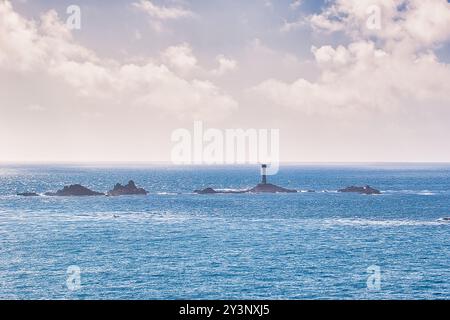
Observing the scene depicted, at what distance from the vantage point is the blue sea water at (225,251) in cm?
4019

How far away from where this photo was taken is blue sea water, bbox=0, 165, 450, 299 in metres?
40.2

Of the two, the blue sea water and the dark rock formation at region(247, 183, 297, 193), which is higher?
the dark rock formation at region(247, 183, 297, 193)

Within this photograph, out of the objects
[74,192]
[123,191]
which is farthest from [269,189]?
[74,192]

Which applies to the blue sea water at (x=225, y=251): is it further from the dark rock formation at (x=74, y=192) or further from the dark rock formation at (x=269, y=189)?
the dark rock formation at (x=269, y=189)

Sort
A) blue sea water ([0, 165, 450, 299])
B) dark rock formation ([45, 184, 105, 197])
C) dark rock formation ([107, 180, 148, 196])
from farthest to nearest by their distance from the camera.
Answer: dark rock formation ([107, 180, 148, 196])
dark rock formation ([45, 184, 105, 197])
blue sea water ([0, 165, 450, 299])

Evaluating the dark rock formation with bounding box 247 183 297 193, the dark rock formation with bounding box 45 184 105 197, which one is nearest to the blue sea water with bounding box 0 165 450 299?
the dark rock formation with bounding box 45 184 105 197

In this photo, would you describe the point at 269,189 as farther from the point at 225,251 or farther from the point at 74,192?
the point at 225,251

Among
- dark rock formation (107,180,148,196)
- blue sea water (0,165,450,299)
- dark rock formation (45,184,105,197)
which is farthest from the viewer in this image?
dark rock formation (107,180,148,196)

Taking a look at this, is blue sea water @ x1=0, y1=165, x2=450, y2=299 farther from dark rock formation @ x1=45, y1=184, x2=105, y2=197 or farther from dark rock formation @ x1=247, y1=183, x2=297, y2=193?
dark rock formation @ x1=247, y1=183, x2=297, y2=193

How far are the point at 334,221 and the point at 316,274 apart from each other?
42101 millimetres

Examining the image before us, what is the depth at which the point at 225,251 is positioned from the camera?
57031 mm

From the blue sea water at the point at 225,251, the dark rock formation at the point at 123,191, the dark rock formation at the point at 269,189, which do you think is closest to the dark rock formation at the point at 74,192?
the dark rock formation at the point at 123,191

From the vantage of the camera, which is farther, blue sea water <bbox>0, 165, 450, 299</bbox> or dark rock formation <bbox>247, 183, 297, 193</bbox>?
dark rock formation <bbox>247, 183, 297, 193</bbox>
